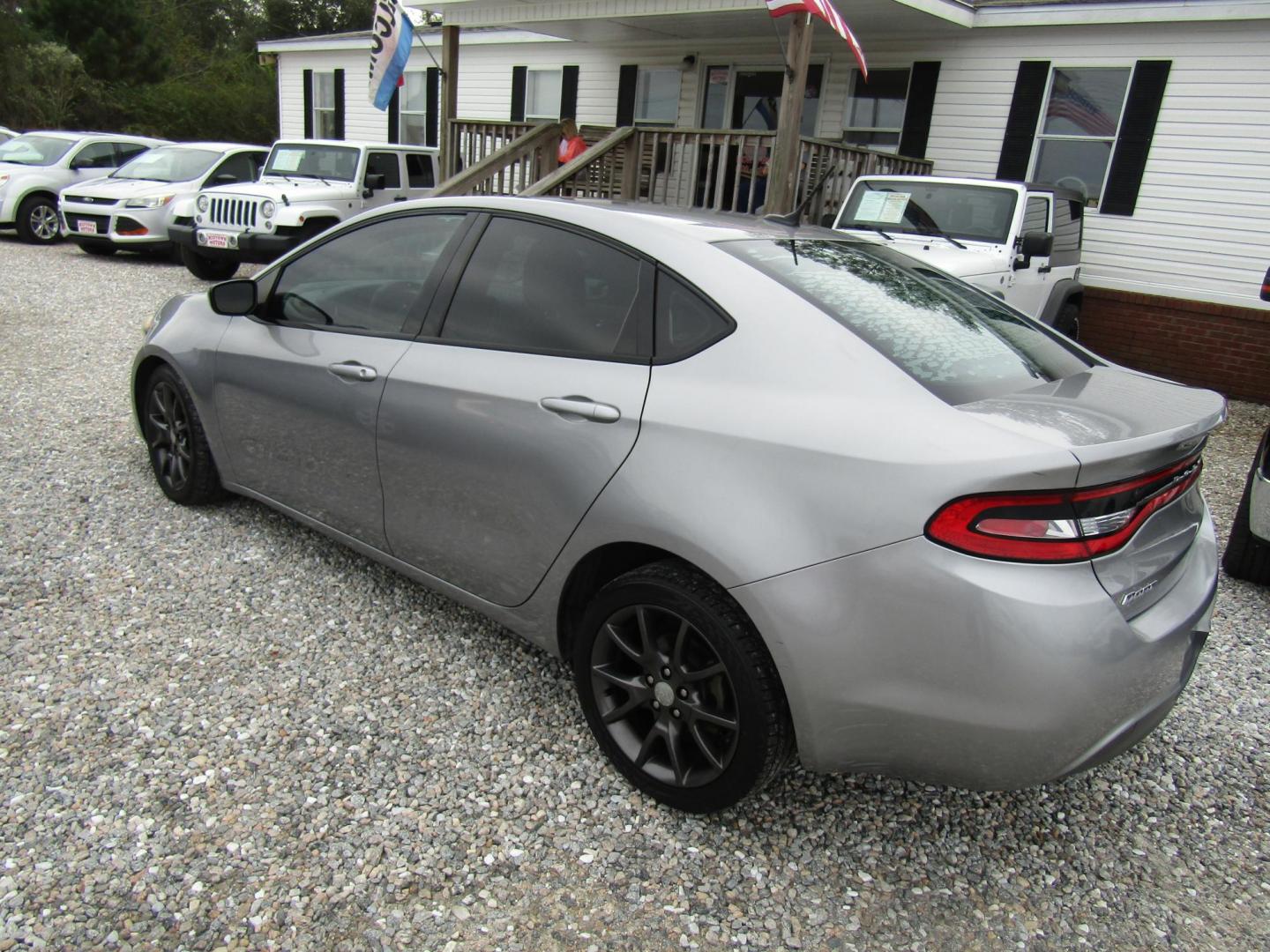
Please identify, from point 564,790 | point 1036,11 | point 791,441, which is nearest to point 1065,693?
point 791,441

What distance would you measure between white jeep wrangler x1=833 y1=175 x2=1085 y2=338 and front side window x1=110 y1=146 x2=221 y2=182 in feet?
30.7

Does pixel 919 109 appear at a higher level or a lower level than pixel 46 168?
higher

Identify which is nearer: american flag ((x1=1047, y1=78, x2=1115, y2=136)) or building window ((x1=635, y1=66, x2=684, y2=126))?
american flag ((x1=1047, y1=78, x2=1115, y2=136))

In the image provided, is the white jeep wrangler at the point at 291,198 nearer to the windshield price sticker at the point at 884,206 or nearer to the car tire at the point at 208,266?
the car tire at the point at 208,266

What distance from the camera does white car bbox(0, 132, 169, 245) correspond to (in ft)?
42.6

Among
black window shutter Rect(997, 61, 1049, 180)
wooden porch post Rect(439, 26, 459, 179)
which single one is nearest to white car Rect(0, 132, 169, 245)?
wooden porch post Rect(439, 26, 459, 179)

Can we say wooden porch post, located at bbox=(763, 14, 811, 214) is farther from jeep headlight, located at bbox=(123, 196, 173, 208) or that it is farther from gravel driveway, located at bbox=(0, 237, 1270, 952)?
jeep headlight, located at bbox=(123, 196, 173, 208)

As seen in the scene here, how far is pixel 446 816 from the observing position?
2320mm

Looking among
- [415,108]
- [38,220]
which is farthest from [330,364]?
[415,108]

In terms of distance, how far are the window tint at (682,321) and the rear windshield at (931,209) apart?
5.64 m

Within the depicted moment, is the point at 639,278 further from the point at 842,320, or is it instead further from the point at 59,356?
the point at 59,356

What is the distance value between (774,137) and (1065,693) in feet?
25.4

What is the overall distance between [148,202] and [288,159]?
76.8 inches

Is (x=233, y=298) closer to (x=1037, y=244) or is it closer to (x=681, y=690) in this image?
(x=681, y=690)
